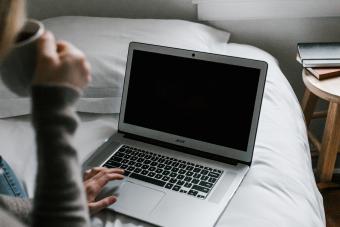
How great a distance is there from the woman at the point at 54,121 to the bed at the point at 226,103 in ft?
1.02

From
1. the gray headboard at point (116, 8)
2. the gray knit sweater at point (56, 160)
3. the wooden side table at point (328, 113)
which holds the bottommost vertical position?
the wooden side table at point (328, 113)

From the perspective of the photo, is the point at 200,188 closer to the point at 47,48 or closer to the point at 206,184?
the point at 206,184

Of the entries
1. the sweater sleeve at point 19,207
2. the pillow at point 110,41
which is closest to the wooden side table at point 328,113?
the pillow at point 110,41

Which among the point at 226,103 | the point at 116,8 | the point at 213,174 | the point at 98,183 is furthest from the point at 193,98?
the point at 116,8

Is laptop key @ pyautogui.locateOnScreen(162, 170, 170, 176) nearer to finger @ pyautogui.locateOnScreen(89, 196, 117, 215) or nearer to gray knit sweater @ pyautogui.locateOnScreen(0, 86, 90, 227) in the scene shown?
finger @ pyautogui.locateOnScreen(89, 196, 117, 215)

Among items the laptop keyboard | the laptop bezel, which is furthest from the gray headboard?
the laptop keyboard

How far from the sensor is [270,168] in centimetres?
96

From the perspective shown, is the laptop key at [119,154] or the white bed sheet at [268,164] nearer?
the white bed sheet at [268,164]

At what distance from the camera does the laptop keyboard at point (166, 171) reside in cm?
91

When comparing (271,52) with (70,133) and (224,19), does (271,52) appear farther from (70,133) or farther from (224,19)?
(70,133)

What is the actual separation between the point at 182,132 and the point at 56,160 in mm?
531

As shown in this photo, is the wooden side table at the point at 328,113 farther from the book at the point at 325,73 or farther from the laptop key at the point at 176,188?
the laptop key at the point at 176,188

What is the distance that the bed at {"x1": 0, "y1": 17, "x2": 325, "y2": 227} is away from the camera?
858 millimetres

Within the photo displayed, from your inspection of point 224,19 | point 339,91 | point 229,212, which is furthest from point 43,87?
point 224,19
